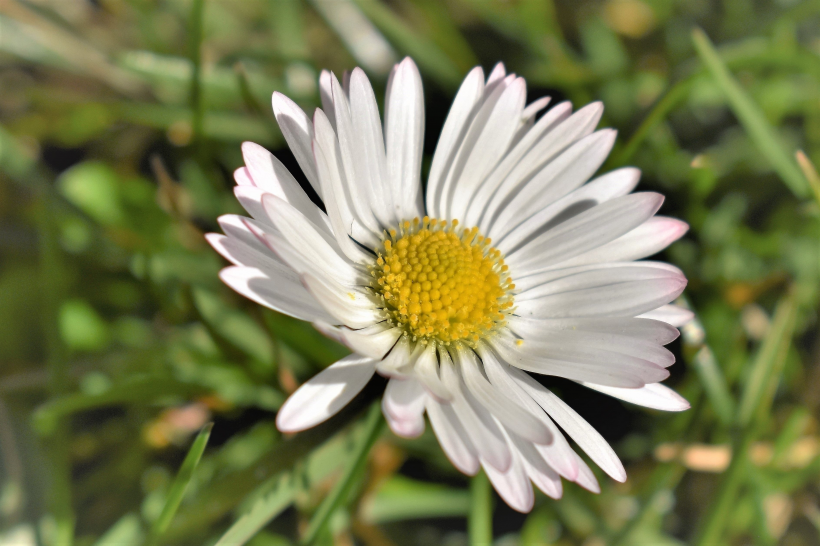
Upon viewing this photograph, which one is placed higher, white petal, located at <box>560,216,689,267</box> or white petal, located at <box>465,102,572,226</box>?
white petal, located at <box>465,102,572,226</box>

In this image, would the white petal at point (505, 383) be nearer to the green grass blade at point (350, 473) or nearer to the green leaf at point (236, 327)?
the green grass blade at point (350, 473)

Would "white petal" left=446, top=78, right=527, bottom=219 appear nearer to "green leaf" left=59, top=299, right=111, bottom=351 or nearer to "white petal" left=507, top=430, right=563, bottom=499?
"white petal" left=507, top=430, right=563, bottom=499

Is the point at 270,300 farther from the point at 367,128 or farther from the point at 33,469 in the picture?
the point at 33,469

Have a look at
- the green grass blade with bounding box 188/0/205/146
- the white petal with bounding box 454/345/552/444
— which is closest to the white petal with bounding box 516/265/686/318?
the white petal with bounding box 454/345/552/444

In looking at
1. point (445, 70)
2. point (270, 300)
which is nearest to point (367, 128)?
point (270, 300)

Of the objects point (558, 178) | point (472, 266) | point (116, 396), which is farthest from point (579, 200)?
point (116, 396)
